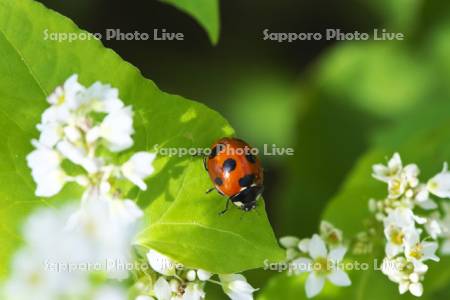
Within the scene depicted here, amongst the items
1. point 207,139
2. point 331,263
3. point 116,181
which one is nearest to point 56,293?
point 116,181

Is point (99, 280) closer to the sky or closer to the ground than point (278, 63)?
closer to the ground

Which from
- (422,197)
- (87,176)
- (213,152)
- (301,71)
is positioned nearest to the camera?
(87,176)

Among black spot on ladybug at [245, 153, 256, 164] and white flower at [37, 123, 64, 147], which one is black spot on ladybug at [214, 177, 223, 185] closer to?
black spot on ladybug at [245, 153, 256, 164]

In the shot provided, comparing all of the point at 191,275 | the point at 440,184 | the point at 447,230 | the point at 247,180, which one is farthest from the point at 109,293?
the point at 447,230

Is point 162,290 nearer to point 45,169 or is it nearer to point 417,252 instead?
point 45,169

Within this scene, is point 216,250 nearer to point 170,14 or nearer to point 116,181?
point 116,181

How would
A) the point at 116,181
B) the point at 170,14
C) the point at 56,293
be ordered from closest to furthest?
the point at 116,181 → the point at 56,293 → the point at 170,14

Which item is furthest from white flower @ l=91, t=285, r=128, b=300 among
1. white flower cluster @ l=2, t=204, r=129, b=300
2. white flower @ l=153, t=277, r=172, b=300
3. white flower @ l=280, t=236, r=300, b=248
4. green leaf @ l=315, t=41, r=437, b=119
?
green leaf @ l=315, t=41, r=437, b=119

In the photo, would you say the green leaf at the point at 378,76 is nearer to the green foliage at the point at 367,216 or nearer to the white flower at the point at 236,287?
the green foliage at the point at 367,216
